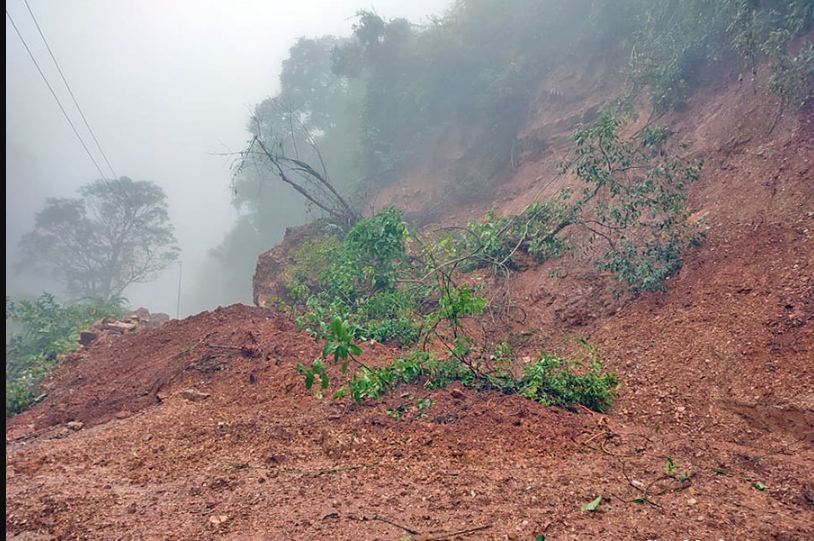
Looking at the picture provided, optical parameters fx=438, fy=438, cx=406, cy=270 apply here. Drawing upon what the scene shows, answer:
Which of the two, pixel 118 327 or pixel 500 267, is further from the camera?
pixel 118 327

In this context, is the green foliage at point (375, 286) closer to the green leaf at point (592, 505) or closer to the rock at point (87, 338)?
the green leaf at point (592, 505)

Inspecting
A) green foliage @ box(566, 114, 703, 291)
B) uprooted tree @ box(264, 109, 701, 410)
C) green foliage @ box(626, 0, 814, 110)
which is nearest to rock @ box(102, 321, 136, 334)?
uprooted tree @ box(264, 109, 701, 410)

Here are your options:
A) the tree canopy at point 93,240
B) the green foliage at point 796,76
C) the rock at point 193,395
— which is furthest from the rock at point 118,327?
the tree canopy at point 93,240

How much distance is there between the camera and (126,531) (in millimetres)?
2262

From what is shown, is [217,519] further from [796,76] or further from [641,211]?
[796,76]

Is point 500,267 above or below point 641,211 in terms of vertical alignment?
below

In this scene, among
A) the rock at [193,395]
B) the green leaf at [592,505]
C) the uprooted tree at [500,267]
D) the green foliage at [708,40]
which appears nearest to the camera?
the green leaf at [592,505]

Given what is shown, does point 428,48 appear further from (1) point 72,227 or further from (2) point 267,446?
(1) point 72,227

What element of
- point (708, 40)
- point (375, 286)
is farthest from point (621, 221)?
point (708, 40)

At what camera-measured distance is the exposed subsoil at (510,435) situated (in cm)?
225

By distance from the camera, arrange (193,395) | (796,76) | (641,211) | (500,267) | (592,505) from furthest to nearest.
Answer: (500,267) < (641,211) < (796,76) < (193,395) < (592,505)

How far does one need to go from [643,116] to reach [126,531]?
10.9 m

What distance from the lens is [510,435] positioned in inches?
119

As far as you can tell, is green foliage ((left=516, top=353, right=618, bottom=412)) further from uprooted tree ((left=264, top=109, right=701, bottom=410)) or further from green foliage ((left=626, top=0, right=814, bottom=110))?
green foliage ((left=626, top=0, right=814, bottom=110))
